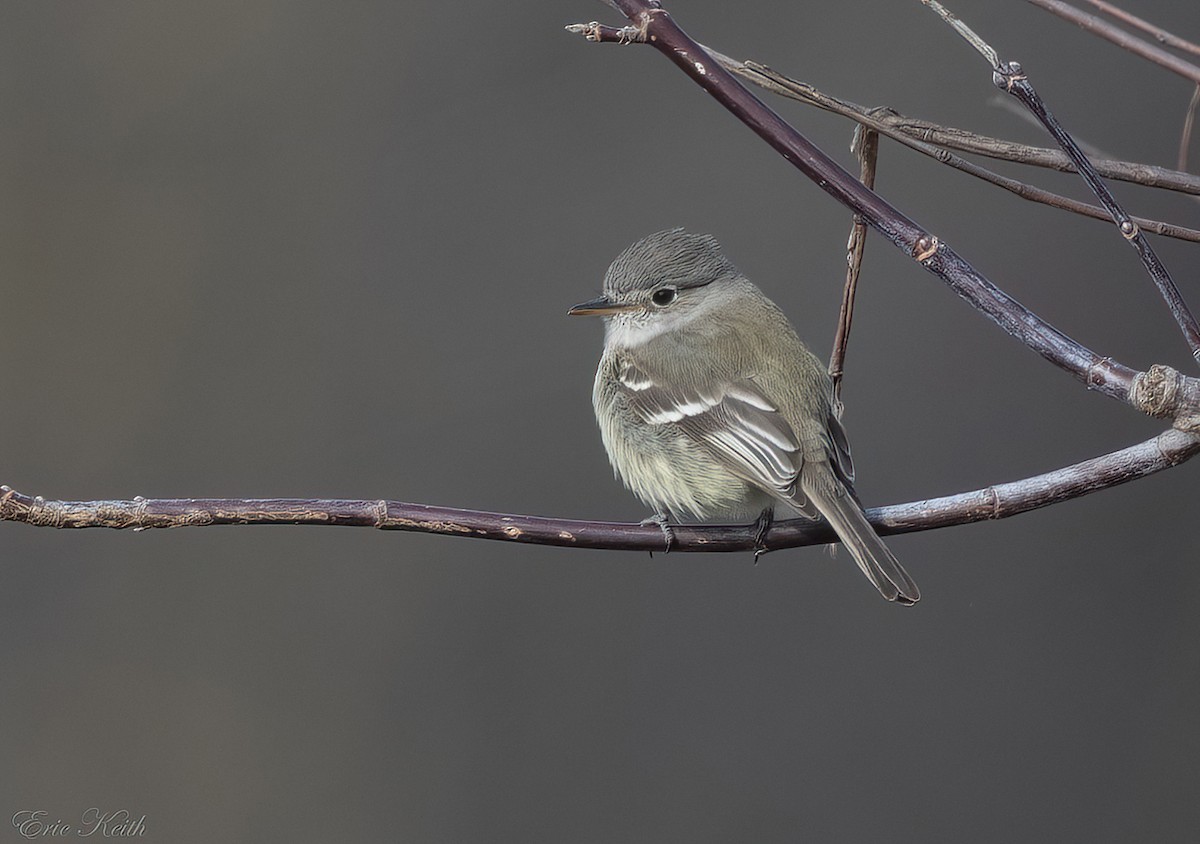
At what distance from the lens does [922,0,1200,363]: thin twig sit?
150cm

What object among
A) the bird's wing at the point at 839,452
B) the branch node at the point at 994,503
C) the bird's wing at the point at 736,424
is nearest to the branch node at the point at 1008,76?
the branch node at the point at 994,503

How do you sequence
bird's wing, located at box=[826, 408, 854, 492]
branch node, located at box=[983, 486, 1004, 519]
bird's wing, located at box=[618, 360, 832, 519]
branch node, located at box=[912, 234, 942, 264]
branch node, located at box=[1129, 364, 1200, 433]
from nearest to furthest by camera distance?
branch node, located at box=[1129, 364, 1200, 433], branch node, located at box=[912, 234, 942, 264], branch node, located at box=[983, 486, 1004, 519], bird's wing, located at box=[618, 360, 832, 519], bird's wing, located at box=[826, 408, 854, 492]

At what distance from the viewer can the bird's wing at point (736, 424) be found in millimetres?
2623

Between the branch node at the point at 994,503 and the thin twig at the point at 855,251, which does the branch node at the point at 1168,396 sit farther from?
the thin twig at the point at 855,251

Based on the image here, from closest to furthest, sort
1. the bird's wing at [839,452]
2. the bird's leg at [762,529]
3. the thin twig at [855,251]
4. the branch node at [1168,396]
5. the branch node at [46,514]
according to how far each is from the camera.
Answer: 1. the branch node at [1168,396]
2. the branch node at [46,514]
3. the thin twig at [855,251]
4. the bird's leg at [762,529]
5. the bird's wing at [839,452]

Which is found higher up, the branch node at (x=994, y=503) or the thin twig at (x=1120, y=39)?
the thin twig at (x=1120, y=39)

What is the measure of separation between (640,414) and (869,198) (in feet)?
4.41

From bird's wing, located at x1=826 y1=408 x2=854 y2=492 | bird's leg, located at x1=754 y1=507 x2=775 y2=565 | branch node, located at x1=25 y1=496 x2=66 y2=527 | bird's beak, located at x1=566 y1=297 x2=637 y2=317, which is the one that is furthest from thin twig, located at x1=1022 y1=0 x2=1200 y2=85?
branch node, located at x1=25 y1=496 x2=66 y2=527

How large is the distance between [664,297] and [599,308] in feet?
0.67

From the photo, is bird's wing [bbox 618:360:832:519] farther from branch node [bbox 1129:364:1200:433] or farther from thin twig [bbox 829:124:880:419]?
branch node [bbox 1129:364:1200:433]

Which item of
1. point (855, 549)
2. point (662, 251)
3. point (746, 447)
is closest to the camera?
point (855, 549)

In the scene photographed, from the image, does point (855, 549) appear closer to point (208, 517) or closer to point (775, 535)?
point (775, 535)

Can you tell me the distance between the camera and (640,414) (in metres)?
3.06

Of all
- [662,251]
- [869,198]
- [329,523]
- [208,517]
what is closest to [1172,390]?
[869,198]
